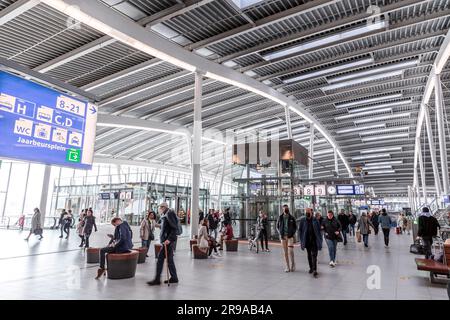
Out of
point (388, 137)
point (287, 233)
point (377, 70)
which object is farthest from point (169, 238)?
point (388, 137)

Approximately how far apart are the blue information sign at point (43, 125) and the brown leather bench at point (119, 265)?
2.16 metres

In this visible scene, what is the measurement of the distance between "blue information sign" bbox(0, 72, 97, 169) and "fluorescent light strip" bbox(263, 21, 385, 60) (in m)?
11.3

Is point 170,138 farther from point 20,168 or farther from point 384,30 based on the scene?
point 384,30

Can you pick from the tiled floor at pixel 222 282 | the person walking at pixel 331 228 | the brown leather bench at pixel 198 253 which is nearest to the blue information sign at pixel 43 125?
the tiled floor at pixel 222 282

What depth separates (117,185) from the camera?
88.8 ft

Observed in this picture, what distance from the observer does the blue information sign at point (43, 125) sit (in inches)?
206

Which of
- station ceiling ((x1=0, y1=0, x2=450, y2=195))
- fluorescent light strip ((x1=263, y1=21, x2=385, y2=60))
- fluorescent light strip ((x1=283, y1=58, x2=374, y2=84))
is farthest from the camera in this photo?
fluorescent light strip ((x1=283, y1=58, x2=374, y2=84))

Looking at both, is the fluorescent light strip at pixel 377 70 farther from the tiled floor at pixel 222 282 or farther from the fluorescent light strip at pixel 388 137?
the fluorescent light strip at pixel 388 137

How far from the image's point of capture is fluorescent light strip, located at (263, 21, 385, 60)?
13547 millimetres

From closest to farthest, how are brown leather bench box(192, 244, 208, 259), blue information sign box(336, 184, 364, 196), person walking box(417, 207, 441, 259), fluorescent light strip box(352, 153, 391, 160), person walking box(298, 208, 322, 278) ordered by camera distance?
person walking box(298, 208, 322, 278) < person walking box(417, 207, 441, 259) < brown leather bench box(192, 244, 208, 259) < blue information sign box(336, 184, 364, 196) < fluorescent light strip box(352, 153, 391, 160)

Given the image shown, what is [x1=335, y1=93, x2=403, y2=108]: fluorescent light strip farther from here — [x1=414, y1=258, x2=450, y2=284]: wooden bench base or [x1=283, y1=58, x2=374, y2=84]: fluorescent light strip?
[x1=414, y1=258, x2=450, y2=284]: wooden bench base

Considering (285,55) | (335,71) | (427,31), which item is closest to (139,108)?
(285,55)

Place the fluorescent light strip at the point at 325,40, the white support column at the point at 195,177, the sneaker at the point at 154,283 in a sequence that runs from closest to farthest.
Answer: the sneaker at the point at 154,283 < the white support column at the point at 195,177 < the fluorescent light strip at the point at 325,40

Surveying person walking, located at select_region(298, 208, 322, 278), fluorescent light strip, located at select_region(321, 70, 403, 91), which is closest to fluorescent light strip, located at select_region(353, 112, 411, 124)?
fluorescent light strip, located at select_region(321, 70, 403, 91)
